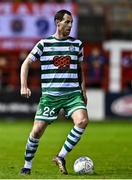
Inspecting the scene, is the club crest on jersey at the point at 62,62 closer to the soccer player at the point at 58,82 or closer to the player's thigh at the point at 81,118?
the soccer player at the point at 58,82

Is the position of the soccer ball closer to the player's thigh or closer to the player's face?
the player's thigh

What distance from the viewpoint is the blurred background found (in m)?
28.2

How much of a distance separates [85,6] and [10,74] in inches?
179

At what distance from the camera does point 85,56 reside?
97.6 ft

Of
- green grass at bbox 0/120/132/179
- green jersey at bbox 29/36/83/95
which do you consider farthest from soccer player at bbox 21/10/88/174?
green grass at bbox 0/120/132/179

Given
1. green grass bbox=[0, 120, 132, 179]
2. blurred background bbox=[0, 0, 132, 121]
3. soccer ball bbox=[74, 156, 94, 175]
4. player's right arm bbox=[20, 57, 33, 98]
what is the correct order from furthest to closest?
blurred background bbox=[0, 0, 132, 121], green grass bbox=[0, 120, 132, 179], soccer ball bbox=[74, 156, 94, 175], player's right arm bbox=[20, 57, 33, 98]

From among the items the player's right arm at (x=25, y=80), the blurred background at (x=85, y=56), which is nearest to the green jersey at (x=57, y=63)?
the player's right arm at (x=25, y=80)

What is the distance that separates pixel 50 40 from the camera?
1159 cm

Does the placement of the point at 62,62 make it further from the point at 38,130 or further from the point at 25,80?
the point at 38,130

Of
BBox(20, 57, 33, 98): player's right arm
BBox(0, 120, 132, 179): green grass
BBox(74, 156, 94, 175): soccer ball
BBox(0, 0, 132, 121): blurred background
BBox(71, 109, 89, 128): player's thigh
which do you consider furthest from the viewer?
BBox(0, 0, 132, 121): blurred background

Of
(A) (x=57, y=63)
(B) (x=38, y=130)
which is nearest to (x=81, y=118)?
(B) (x=38, y=130)

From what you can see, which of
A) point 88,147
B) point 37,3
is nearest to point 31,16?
point 37,3

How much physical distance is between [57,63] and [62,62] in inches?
3.1

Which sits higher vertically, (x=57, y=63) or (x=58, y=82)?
(x=57, y=63)
